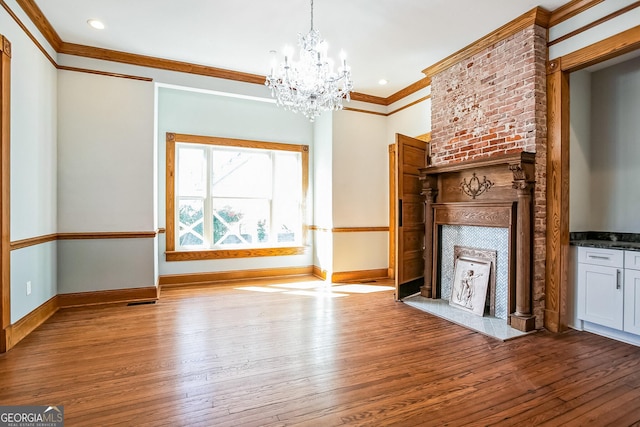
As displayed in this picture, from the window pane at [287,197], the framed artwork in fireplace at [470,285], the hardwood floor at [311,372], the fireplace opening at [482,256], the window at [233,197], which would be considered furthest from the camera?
the window pane at [287,197]

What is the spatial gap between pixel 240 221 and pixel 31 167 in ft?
9.47

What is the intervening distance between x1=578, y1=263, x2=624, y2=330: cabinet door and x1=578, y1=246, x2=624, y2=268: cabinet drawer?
0.04 m

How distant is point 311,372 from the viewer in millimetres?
2336

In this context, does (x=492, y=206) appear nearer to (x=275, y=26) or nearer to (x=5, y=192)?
(x=275, y=26)

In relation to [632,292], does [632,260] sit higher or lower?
higher

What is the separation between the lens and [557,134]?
311cm

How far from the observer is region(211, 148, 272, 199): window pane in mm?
5414

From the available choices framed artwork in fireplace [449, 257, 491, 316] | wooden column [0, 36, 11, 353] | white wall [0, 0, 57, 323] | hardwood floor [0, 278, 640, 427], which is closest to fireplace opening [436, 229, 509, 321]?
framed artwork in fireplace [449, 257, 491, 316]

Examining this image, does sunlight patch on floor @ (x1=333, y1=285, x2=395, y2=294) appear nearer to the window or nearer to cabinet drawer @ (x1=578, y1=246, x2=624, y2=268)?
the window

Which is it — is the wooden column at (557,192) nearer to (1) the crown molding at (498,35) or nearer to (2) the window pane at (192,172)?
(1) the crown molding at (498,35)

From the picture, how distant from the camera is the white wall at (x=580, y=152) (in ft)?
10.9

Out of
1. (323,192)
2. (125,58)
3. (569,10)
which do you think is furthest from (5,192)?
(569,10)

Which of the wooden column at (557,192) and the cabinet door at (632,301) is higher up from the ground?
the wooden column at (557,192)

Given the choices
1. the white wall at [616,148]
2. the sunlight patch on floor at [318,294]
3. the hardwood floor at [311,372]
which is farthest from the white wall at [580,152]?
the sunlight patch on floor at [318,294]
